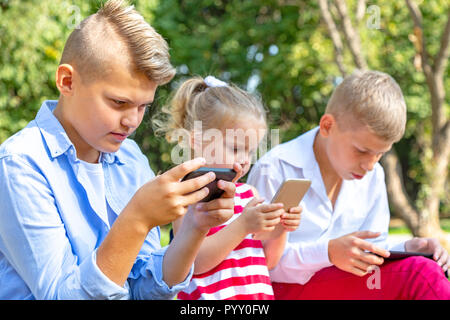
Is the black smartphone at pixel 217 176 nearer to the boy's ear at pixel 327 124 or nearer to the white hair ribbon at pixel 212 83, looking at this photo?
the white hair ribbon at pixel 212 83

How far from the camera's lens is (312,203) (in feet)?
10.1

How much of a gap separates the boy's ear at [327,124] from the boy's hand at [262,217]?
33.9 inches

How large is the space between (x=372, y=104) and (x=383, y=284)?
99cm

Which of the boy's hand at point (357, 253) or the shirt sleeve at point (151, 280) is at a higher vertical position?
the shirt sleeve at point (151, 280)

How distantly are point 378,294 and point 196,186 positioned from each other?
5.02 feet

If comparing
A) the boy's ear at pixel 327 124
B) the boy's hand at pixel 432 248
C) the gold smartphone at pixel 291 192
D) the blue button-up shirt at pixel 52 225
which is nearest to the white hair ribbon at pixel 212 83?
the boy's ear at pixel 327 124

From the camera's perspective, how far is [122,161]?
2236mm

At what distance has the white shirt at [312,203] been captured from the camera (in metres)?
2.86

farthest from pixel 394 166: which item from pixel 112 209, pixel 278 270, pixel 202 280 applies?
pixel 112 209

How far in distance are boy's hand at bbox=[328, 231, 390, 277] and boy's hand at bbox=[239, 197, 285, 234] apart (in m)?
0.42

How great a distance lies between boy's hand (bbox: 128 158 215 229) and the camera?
1537 millimetres

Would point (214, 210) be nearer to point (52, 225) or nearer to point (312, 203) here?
point (52, 225)

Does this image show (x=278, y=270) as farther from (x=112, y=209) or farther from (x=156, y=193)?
(x=156, y=193)

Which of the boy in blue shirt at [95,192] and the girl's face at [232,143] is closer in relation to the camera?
the boy in blue shirt at [95,192]
